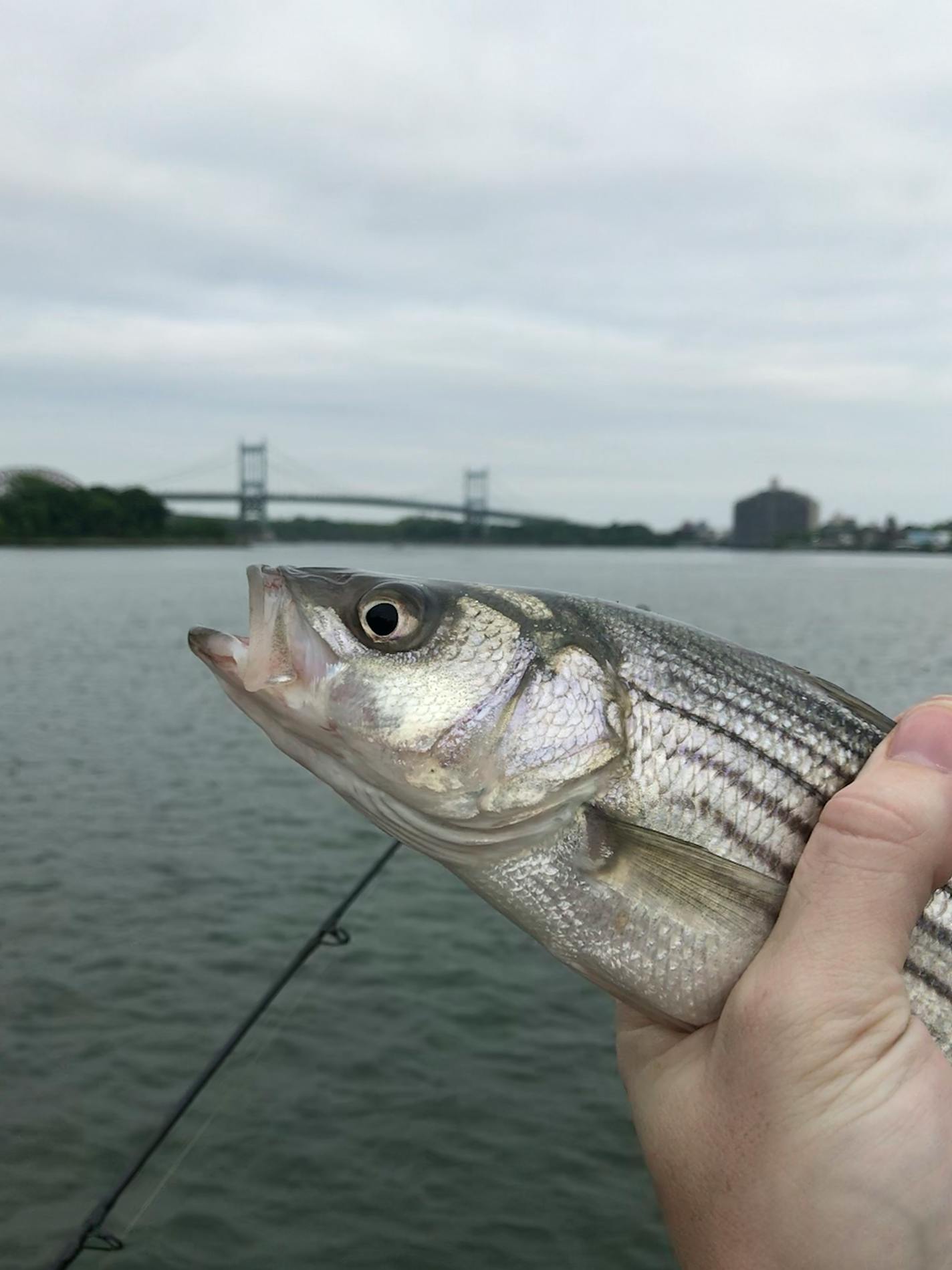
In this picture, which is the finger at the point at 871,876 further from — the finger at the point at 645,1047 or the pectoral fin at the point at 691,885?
the finger at the point at 645,1047

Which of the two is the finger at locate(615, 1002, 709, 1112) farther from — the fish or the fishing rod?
the fishing rod

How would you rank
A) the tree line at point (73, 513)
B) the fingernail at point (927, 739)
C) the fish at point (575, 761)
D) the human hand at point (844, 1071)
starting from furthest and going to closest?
Result: 1. the tree line at point (73, 513)
2. the fish at point (575, 761)
3. the fingernail at point (927, 739)
4. the human hand at point (844, 1071)

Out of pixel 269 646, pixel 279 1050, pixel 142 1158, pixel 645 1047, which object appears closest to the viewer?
pixel 269 646

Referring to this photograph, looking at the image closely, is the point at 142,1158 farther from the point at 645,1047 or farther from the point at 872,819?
the point at 872,819

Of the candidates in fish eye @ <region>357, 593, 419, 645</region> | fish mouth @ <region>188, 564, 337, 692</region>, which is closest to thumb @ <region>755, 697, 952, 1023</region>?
fish eye @ <region>357, 593, 419, 645</region>

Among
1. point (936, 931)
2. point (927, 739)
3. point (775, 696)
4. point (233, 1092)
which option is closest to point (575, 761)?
point (775, 696)

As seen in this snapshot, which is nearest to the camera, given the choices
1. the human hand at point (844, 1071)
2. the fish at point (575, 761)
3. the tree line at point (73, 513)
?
the human hand at point (844, 1071)

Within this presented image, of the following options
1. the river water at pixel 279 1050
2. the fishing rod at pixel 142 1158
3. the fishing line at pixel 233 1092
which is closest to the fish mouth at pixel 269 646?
the fishing rod at pixel 142 1158
